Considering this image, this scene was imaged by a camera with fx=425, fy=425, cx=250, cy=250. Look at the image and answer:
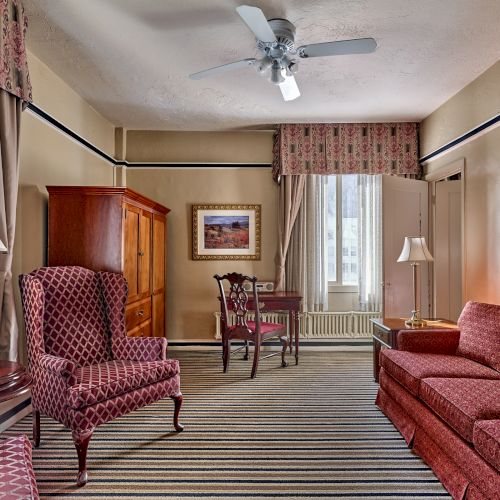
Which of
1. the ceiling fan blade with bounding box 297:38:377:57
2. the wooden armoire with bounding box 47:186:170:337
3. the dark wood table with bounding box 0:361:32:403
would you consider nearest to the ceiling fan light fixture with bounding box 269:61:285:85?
the ceiling fan blade with bounding box 297:38:377:57

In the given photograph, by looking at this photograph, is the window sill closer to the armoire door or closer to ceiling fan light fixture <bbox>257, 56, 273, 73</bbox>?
the armoire door

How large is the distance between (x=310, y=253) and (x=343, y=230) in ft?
1.81

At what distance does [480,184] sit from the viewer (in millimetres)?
3768

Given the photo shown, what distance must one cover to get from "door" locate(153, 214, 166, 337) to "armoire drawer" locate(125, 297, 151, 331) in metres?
0.24

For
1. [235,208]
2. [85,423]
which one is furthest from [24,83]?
[235,208]

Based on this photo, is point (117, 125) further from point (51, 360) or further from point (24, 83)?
point (51, 360)

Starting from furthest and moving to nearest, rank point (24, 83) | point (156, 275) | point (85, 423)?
point (156, 275), point (24, 83), point (85, 423)

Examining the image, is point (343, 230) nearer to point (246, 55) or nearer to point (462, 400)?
point (246, 55)

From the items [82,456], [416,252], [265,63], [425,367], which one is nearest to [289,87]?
[265,63]

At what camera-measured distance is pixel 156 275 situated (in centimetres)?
476

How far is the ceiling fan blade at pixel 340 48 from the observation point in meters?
2.54

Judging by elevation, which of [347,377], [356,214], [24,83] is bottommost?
[347,377]

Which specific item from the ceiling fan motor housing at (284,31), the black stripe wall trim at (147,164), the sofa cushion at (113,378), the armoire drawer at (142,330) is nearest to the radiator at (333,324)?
the armoire drawer at (142,330)

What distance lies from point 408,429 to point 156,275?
10.1 ft
